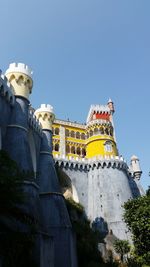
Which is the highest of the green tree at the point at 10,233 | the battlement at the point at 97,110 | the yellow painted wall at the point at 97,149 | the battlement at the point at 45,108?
Answer: the battlement at the point at 97,110

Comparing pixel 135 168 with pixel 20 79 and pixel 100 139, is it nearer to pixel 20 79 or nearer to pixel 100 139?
pixel 100 139

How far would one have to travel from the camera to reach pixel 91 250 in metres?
32.1

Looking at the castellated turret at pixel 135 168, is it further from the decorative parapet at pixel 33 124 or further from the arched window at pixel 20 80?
the arched window at pixel 20 80

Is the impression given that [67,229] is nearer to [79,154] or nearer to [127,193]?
[127,193]

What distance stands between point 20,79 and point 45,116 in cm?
795

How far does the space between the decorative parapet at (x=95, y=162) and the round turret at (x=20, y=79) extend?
19.8m

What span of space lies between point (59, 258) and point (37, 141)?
13.6 metres

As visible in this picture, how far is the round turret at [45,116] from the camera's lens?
124ft

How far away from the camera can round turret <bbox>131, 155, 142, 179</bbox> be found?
55759mm

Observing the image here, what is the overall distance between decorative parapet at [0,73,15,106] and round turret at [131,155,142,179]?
33.6m

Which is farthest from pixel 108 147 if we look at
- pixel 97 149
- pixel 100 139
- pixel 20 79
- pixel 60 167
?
pixel 20 79

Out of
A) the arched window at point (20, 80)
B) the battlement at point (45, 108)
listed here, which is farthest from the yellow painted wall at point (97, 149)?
the arched window at point (20, 80)

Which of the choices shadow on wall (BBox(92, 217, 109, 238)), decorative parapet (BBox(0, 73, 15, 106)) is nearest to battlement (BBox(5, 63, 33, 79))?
decorative parapet (BBox(0, 73, 15, 106))

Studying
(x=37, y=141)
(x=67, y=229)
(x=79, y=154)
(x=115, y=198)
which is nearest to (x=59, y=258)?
(x=67, y=229)
